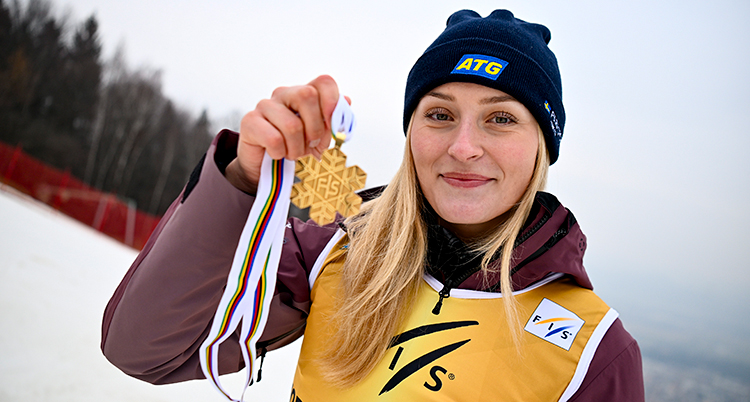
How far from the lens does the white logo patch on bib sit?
1.38 meters

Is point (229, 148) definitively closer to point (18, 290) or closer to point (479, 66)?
point (479, 66)

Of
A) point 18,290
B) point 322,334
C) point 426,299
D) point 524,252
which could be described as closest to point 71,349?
point 18,290

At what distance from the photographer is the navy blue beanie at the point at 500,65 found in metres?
1.50

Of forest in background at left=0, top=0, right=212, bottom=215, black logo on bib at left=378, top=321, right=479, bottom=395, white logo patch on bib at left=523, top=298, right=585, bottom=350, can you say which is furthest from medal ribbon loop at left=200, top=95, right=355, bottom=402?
forest in background at left=0, top=0, right=212, bottom=215

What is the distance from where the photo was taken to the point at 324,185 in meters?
1.22

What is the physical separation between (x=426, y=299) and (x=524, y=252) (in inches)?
15.4

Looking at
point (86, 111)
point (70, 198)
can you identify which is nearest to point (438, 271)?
point (70, 198)

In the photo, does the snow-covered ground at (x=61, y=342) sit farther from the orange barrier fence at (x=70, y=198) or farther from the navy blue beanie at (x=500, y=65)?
the orange barrier fence at (x=70, y=198)

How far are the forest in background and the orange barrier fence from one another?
10378 mm

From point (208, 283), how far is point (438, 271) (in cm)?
84

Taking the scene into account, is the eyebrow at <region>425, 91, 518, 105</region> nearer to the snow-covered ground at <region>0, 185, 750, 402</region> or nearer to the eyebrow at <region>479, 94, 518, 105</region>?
the eyebrow at <region>479, 94, 518, 105</region>

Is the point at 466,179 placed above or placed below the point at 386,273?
above

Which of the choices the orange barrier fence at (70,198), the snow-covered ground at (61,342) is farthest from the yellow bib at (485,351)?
the orange barrier fence at (70,198)

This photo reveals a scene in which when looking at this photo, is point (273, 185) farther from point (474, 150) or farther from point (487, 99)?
point (487, 99)
